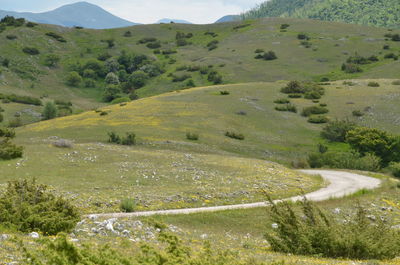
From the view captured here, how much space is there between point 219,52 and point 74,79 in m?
39.6

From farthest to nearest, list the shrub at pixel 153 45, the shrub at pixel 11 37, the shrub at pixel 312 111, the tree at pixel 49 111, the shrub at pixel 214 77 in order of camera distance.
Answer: the shrub at pixel 153 45
the shrub at pixel 11 37
the shrub at pixel 214 77
the tree at pixel 49 111
the shrub at pixel 312 111

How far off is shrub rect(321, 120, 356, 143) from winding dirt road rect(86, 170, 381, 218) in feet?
36.4

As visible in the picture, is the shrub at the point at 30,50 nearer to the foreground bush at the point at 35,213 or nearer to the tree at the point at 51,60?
the tree at the point at 51,60

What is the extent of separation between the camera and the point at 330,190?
25188 mm

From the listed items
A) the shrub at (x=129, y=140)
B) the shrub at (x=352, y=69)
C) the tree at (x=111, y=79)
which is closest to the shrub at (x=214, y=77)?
the tree at (x=111, y=79)

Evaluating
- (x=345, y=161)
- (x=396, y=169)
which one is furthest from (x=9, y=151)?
(x=396, y=169)

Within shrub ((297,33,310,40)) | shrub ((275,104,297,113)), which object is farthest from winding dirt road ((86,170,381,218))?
shrub ((297,33,310,40))

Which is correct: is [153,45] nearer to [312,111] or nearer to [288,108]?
[288,108]

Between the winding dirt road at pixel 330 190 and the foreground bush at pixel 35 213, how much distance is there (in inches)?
87.4

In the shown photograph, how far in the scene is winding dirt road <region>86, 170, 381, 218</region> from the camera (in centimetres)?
1747

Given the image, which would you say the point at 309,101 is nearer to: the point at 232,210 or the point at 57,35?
the point at 232,210

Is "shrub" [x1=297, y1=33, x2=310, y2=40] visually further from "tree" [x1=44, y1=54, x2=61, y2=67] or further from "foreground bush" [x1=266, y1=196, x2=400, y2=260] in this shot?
"foreground bush" [x1=266, y1=196, x2=400, y2=260]

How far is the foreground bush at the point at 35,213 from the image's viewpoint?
39.6ft

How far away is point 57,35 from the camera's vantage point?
120188mm
